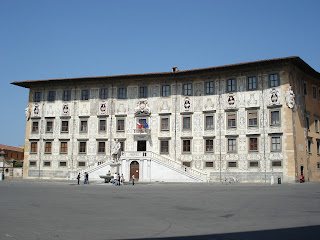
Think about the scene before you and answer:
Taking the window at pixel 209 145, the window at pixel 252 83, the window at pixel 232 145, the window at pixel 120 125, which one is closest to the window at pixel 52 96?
the window at pixel 120 125

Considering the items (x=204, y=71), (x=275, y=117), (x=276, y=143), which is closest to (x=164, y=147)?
(x=204, y=71)

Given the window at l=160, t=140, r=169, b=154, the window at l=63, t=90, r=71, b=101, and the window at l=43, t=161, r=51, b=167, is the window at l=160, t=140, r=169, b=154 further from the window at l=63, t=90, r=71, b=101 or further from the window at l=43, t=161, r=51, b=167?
the window at l=43, t=161, r=51, b=167

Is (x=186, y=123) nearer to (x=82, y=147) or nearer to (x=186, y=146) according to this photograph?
(x=186, y=146)

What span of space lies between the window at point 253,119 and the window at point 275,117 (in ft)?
4.76

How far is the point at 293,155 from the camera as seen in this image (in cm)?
3272

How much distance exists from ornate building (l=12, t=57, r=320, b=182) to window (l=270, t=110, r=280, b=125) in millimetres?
96

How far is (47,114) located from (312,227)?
1492 inches

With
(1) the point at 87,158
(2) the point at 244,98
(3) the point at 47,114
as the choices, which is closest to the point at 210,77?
(2) the point at 244,98

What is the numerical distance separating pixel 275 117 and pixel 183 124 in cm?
946

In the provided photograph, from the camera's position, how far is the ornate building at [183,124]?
34.1 meters

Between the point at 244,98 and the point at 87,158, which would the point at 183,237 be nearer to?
the point at 244,98

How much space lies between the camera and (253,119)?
35156 mm

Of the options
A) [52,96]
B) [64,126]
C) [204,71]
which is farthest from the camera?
[52,96]

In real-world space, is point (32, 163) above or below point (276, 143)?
below
